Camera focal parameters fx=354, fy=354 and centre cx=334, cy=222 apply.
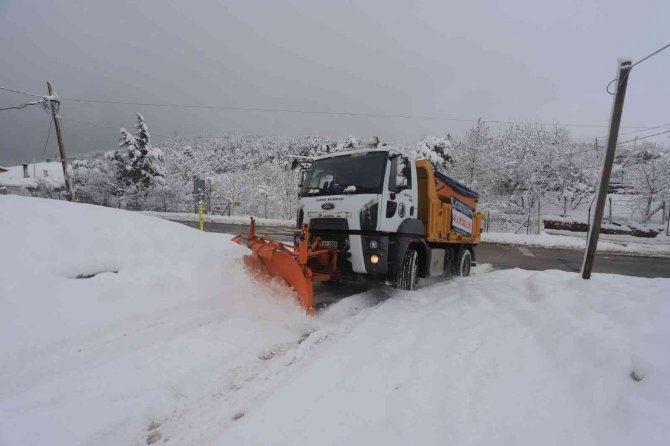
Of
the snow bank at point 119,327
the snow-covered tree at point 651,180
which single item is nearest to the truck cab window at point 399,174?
the snow bank at point 119,327

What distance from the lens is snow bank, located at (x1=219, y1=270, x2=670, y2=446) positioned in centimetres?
247

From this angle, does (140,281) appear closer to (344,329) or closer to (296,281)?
(296,281)

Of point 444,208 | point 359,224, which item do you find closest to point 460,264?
point 444,208

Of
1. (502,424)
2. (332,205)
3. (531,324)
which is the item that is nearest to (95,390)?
(502,424)

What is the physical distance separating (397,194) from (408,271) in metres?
1.47

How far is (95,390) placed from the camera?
2910 mm

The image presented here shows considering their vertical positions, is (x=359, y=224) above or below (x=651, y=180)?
below

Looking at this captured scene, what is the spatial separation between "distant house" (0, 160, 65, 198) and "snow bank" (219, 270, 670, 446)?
51.6 metres

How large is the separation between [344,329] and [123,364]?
2511mm

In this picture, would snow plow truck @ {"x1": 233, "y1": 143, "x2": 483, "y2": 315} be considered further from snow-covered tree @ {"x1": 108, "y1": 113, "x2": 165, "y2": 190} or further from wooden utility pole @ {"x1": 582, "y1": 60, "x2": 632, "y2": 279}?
snow-covered tree @ {"x1": 108, "y1": 113, "x2": 165, "y2": 190}

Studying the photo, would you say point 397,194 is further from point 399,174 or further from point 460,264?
point 460,264

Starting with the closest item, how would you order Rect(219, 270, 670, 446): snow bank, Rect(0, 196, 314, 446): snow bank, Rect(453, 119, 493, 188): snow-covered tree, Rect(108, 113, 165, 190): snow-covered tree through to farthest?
Rect(219, 270, 670, 446): snow bank → Rect(0, 196, 314, 446): snow bank → Rect(453, 119, 493, 188): snow-covered tree → Rect(108, 113, 165, 190): snow-covered tree

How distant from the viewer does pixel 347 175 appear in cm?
631

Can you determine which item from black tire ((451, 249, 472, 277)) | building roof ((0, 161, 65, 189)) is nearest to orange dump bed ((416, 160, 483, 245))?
black tire ((451, 249, 472, 277))
